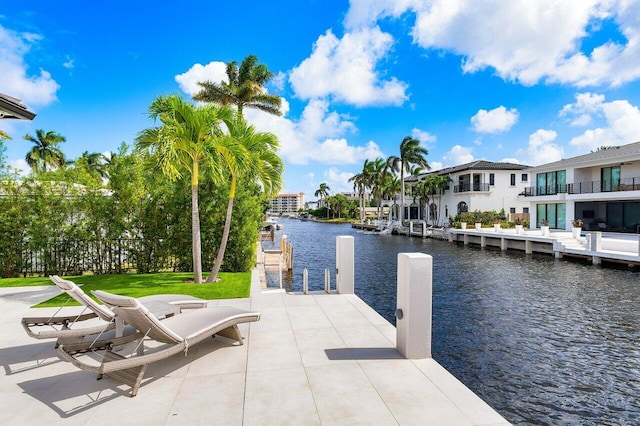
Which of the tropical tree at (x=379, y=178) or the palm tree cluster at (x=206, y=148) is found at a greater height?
the tropical tree at (x=379, y=178)

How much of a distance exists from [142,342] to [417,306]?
→ 368 cm

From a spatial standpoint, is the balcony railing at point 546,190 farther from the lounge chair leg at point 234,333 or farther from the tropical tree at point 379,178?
the lounge chair leg at point 234,333

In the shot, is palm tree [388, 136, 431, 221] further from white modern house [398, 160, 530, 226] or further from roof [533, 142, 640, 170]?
roof [533, 142, 640, 170]

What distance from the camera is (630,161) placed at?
29.1m

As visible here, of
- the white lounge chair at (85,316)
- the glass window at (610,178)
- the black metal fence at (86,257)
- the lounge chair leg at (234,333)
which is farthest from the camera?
the glass window at (610,178)

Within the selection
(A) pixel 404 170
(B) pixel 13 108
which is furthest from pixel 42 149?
(B) pixel 13 108

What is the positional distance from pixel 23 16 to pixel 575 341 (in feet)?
68.2

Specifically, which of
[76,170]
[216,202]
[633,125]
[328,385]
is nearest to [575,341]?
[328,385]

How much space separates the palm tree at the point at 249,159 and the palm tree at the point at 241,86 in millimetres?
15024

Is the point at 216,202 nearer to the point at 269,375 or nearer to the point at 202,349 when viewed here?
the point at 202,349

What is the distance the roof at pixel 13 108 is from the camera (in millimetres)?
6597

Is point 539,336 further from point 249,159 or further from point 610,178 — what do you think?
point 610,178

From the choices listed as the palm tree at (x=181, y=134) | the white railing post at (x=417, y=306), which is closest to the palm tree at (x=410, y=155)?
the palm tree at (x=181, y=134)

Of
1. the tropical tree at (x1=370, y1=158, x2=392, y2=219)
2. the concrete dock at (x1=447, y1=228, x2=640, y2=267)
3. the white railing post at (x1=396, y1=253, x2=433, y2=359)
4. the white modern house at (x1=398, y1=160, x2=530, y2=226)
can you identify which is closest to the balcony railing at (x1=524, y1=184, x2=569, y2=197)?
the concrete dock at (x1=447, y1=228, x2=640, y2=267)
